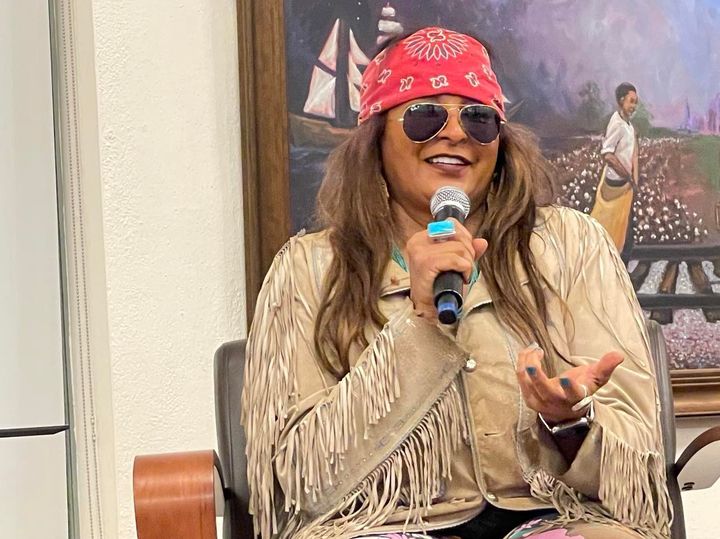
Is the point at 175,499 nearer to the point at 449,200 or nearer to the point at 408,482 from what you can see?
the point at 408,482

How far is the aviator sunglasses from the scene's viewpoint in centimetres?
100

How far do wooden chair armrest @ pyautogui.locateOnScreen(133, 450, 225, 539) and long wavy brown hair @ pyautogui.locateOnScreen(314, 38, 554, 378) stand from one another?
8.8 inches

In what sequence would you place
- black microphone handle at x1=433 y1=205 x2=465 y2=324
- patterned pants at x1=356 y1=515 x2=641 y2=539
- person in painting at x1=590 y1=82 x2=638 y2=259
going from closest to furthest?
black microphone handle at x1=433 y1=205 x2=465 y2=324, patterned pants at x1=356 y1=515 x2=641 y2=539, person in painting at x1=590 y1=82 x2=638 y2=259

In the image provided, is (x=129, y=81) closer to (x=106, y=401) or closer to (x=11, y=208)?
(x=11, y=208)

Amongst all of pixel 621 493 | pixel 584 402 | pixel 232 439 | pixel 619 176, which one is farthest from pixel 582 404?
pixel 619 176

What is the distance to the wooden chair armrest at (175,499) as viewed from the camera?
0.80 m

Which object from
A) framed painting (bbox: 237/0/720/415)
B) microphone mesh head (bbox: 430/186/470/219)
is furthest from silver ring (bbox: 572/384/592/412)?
framed painting (bbox: 237/0/720/415)

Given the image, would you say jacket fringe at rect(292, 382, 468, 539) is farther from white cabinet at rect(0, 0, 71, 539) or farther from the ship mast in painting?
the ship mast in painting

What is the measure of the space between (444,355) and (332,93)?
75 centimetres

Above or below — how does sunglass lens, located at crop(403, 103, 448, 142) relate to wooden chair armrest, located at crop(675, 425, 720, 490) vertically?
above

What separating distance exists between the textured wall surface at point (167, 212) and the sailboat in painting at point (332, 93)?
13 centimetres

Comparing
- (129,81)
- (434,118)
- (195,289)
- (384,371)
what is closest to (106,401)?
(195,289)

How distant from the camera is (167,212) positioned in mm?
1491

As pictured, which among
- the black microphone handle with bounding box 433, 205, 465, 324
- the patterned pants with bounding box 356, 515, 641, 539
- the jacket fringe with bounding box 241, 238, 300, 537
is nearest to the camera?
the black microphone handle with bounding box 433, 205, 465, 324
